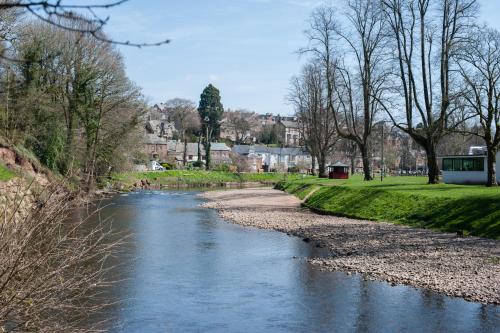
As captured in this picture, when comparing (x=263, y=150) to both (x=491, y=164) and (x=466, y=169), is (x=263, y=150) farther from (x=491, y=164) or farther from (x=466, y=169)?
(x=491, y=164)

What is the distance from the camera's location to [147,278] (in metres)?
16.6

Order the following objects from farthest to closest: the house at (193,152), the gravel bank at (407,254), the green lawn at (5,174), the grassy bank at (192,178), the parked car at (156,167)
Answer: the house at (193,152) → the parked car at (156,167) → the grassy bank at (192,178) → the green lawn at (5,174) → the gravel bank at (407,254)

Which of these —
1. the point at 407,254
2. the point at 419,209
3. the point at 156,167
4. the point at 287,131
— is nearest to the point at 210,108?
the point at 156,167

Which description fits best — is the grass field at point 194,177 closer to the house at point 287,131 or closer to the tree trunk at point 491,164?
the tree trunk at point 491,164

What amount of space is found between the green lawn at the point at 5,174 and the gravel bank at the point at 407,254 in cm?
1284

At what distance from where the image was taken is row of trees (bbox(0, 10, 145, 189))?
37969 mm

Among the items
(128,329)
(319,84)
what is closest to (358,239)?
(128,329)

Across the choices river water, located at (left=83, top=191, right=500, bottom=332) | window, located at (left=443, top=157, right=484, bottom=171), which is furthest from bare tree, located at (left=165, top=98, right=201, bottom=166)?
river water, located at (left=83, top=191, right=500, bottom=332)

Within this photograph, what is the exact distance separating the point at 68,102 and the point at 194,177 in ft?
128

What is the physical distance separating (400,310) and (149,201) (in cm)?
3464

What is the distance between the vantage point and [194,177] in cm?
8312

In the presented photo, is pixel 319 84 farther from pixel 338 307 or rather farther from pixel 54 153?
pixel 338 307

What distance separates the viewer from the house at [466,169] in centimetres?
4332

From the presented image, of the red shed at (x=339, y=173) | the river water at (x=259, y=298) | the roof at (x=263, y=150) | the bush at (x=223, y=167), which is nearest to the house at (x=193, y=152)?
the roof at (x=263, y=150)
